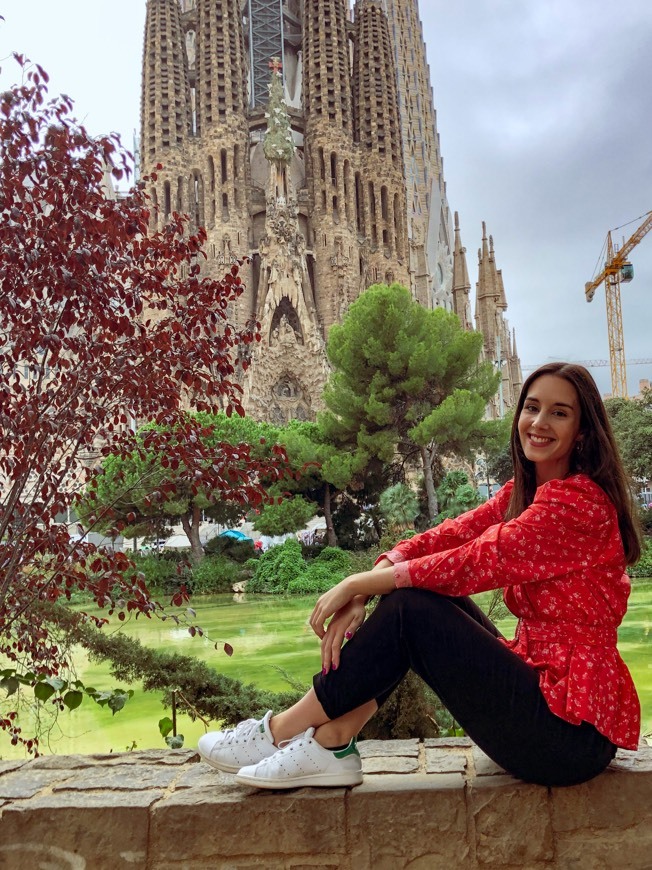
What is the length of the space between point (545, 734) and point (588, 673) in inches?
6.3

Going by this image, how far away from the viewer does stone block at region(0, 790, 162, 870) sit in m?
1.72

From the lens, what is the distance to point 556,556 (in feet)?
5.51

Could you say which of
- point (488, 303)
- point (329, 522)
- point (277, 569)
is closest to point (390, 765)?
point (277, 569)

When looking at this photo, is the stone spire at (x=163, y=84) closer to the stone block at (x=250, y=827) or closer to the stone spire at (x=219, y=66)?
the stone spire at (x=219, y=66)

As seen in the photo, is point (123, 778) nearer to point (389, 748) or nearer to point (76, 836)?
point (76, 836)

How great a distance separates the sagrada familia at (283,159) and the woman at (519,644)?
24.2m

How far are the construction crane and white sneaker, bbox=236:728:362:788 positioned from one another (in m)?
49.2

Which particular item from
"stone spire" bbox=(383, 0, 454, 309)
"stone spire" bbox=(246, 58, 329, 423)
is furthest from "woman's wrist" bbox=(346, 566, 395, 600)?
"stone spire" bbox=(383, 0, 454, 309)

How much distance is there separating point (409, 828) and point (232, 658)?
585cm

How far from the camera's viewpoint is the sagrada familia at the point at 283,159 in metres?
27.0

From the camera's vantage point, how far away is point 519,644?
6.02ft

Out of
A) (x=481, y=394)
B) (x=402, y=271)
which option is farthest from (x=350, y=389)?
(x=402, y=271)

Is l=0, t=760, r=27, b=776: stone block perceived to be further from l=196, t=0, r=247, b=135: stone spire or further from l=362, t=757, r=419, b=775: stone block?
l=196, t=0, r=247, b=135: stone spire

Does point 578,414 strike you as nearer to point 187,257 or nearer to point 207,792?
point 207,792
